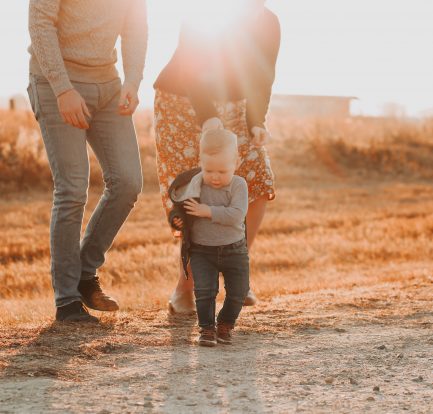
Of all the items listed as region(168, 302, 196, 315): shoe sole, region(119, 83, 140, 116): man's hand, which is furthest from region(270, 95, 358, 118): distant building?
region(119, 83, 140, 116): man's hand

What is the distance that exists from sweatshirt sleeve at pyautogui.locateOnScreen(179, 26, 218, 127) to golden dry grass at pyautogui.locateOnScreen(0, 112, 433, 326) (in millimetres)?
1443

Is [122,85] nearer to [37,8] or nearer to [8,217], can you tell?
[37,8]

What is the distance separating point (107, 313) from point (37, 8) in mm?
1763

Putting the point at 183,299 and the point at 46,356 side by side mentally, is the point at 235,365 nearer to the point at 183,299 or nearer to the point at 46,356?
the point at 46,356

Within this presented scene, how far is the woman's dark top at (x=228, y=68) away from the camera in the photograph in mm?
4586

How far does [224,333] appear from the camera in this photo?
13.4 feet

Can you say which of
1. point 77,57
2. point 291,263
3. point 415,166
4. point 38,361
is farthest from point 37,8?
point 415,166

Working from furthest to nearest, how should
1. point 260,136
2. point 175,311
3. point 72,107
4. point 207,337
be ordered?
point 175,311 → point 260,136 → point 72,107 → point 207,337

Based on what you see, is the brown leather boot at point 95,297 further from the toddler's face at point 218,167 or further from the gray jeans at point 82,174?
the toddler's face at point 218,167

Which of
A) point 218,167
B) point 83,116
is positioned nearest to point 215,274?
point 218,167

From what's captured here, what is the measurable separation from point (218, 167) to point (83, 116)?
781mm

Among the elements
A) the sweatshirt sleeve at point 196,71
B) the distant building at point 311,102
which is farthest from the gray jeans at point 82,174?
the distant building at point 311,102

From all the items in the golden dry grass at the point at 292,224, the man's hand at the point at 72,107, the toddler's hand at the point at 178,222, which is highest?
the man's hand at the point at 72,107

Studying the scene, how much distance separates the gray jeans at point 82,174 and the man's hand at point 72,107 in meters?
Answer: 0.09
